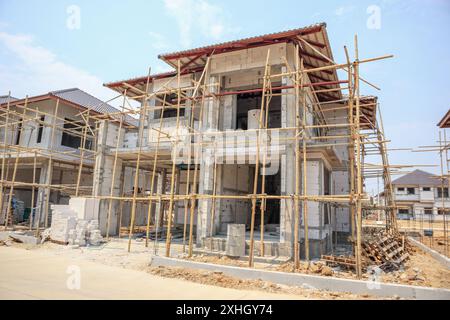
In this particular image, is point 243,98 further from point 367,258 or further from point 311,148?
point 367,258

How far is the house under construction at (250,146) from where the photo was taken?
378 inches

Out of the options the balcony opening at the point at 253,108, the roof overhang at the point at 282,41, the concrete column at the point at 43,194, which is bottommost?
the concrete column at the point at 43,194

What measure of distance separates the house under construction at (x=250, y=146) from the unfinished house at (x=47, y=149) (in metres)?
3.64

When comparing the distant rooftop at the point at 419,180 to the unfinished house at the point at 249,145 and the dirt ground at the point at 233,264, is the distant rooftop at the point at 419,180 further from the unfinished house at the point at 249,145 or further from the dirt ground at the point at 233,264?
the dirt ground at the point at 233,264

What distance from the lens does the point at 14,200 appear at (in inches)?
787

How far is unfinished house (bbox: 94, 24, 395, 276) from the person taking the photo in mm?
9797

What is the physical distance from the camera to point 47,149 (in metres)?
17.3

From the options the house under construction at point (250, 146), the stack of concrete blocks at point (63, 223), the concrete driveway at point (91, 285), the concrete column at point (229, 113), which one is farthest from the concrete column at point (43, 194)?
the concrete column at point (229, 113)

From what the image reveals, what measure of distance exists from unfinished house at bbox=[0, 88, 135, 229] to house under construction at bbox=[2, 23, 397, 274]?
364cm

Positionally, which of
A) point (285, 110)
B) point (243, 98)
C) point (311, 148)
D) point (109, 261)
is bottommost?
point (109, 261)

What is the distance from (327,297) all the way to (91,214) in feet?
35.2

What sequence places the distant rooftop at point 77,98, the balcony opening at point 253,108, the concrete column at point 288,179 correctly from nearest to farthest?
the concrete column at point 288,179
the balcony opening at point 253,108
the distant rooftop at point 77,98

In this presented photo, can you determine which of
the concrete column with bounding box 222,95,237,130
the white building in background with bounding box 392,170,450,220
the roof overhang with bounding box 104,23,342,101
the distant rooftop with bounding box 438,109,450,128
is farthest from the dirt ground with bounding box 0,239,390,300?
the white building in background with bounding box 392,170,450,220
